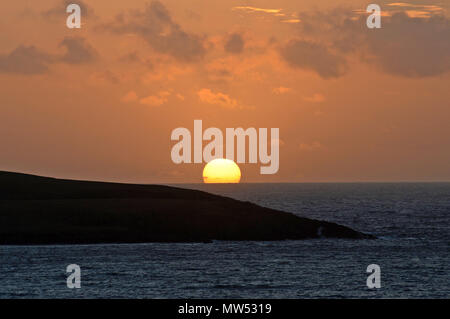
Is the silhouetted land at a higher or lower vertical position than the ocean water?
higher

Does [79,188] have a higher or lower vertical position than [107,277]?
higher

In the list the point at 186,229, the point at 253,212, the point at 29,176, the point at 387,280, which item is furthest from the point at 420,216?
the point at 387,280

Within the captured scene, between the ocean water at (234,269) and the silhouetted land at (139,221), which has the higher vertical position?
the silhouetted land at (139,221)

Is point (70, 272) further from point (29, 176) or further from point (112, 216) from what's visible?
point (29, 176)

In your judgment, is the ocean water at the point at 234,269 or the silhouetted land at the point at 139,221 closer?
the ocean water at the point at 234,269

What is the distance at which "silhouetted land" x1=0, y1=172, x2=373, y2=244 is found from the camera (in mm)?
103562

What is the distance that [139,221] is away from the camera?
110938 mm

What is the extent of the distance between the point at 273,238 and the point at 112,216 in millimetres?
25141

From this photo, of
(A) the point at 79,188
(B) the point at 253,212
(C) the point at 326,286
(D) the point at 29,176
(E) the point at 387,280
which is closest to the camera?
(C) the point at 326,286

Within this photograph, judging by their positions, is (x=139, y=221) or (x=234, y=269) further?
(x=139, y=221)

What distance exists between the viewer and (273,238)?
107750mm

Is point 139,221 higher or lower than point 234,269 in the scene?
higher

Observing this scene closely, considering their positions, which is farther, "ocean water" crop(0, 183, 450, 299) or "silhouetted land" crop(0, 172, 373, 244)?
"silhouetted land" crop(0, 172, 373, 244)

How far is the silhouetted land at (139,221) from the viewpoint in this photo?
10356cm
